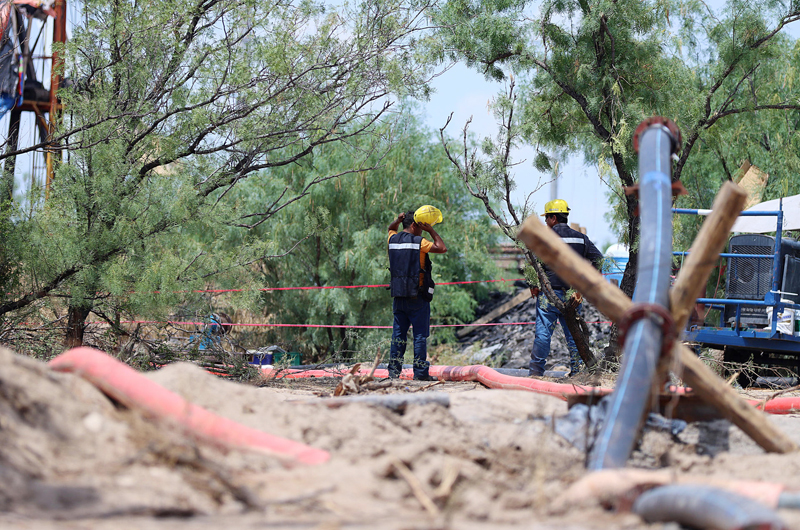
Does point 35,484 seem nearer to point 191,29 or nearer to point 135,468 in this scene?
point 135,468

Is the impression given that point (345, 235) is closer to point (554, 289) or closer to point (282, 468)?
point (554, 289)

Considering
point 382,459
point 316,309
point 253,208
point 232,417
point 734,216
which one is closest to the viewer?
point 382,459

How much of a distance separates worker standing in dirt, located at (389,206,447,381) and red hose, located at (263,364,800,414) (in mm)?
312

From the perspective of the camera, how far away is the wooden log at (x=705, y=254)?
12.4 feet

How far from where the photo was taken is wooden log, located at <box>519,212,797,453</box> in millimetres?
3898

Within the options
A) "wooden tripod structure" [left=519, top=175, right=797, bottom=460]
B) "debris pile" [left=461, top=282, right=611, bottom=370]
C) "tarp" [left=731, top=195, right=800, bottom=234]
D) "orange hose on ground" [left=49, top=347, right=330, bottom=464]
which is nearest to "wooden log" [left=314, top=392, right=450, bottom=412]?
"orange hose on ground" [left=49, top=347, right=330, bottom=464]

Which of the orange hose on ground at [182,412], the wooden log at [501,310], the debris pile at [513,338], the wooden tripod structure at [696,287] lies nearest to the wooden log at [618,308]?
the wooden tripod structure at [696,287]

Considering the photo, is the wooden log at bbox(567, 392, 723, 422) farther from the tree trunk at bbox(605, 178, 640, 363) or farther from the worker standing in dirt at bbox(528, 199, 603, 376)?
the tree trunk at bbox(605, 178, 640, 363)

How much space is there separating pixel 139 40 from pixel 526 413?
548cm

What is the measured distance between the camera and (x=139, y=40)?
746 centimetres

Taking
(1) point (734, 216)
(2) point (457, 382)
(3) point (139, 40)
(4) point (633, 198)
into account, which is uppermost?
(3) point (139, 40)

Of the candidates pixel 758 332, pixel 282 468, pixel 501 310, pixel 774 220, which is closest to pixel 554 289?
pixel 758 332

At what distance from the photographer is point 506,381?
750 centimetres

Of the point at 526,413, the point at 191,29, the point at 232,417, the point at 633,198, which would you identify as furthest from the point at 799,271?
the point at 232,417
